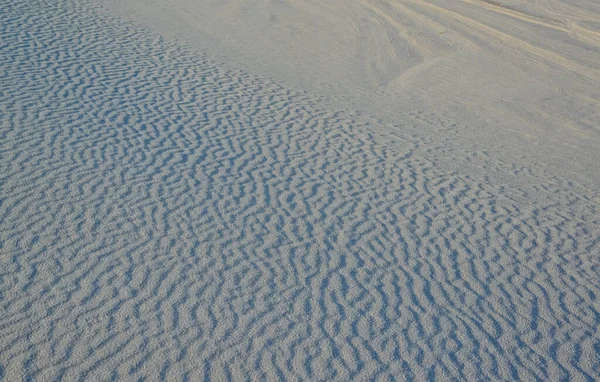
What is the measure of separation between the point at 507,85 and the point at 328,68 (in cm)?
339

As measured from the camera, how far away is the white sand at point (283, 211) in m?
4.54

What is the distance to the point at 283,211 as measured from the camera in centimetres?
633

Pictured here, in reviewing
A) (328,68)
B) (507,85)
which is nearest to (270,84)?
(328,68)

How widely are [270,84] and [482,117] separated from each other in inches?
140

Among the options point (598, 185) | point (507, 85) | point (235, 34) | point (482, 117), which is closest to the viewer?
point (598, 185)

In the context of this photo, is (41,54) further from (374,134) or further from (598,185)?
(598,185)

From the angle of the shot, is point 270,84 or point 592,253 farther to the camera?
point 270,84

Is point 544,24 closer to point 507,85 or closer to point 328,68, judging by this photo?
point 507,85

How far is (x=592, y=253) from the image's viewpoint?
20.2ft

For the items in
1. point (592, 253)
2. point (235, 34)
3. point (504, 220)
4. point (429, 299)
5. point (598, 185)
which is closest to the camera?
point (429, 299)

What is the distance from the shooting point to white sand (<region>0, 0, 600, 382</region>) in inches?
179

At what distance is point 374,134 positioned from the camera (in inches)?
339

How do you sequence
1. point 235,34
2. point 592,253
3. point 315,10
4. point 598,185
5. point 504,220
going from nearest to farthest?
point 592,253, point 504,220, point 598,185, point 235,34, point 315,10

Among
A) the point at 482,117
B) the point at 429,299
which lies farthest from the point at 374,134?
the point at 429,299
